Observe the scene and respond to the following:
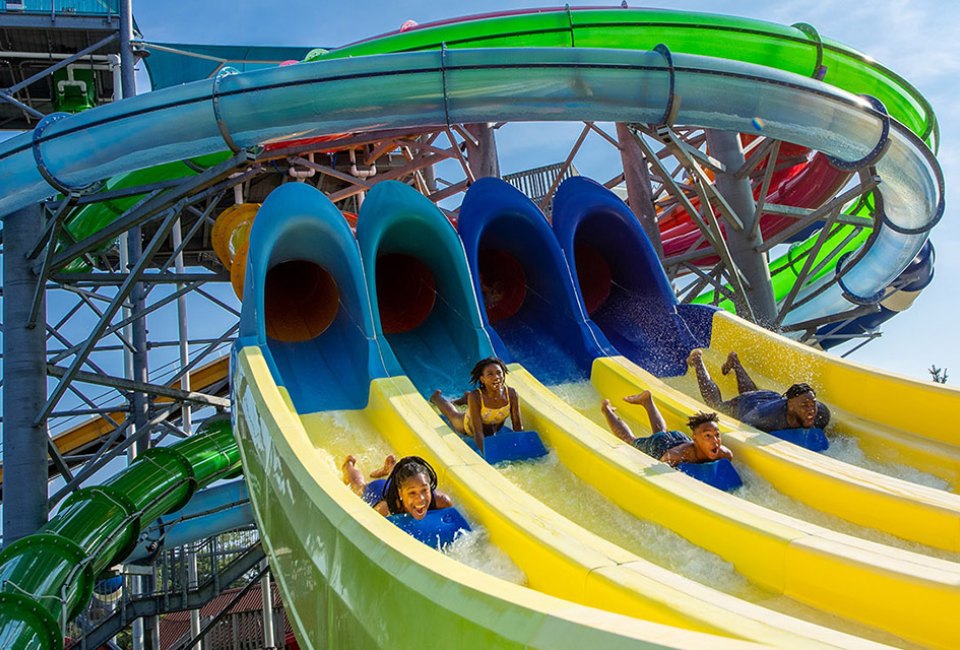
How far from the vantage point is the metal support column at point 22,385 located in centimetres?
626

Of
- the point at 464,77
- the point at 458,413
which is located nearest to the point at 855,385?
the point at 458,413

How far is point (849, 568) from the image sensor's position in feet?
9.00

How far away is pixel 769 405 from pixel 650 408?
0.60 m

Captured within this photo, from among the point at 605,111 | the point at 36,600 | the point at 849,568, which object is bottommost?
the point at 36,600

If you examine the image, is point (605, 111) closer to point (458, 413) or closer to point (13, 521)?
point (458, 413)

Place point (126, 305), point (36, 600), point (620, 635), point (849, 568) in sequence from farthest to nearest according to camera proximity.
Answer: point (126, 305)
point (36, 600)
point (849, 568)
point (620, 635)

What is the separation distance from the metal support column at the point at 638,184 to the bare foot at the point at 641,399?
435cm

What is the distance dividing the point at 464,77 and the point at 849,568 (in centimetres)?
376

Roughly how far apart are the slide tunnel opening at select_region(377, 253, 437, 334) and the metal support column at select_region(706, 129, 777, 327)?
3.10 m

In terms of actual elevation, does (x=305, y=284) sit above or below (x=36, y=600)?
above

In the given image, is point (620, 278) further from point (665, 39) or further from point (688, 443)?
point (688, 443)

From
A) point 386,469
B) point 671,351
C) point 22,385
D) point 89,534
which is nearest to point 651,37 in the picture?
point 671,351

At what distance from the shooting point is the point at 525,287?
21.4 feet

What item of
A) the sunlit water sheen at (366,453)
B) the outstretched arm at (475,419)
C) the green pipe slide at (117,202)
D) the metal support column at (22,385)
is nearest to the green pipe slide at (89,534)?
the metal support column at (22,385)
